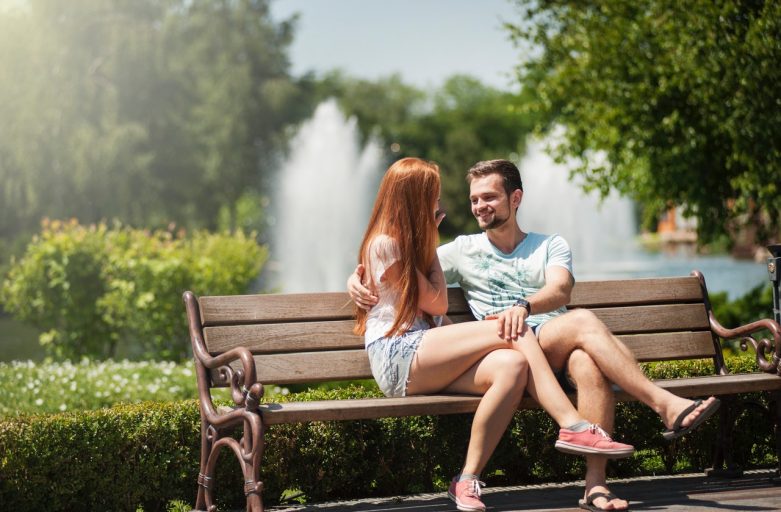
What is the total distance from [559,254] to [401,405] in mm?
1161

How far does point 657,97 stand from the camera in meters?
11.3

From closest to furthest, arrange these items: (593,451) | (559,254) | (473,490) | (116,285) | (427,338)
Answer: (593,451) → (473,490) → (427,338) → (559,254) → (116,285)

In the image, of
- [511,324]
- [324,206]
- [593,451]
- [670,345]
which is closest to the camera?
[593,451]

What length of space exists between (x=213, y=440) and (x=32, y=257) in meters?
8.15

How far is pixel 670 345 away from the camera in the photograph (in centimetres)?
561

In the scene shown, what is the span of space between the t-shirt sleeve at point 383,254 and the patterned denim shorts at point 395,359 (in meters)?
0.29

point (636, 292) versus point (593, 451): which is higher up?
point (636, 292)

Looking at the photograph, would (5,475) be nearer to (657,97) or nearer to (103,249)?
(103,249)

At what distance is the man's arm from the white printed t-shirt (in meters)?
0.08

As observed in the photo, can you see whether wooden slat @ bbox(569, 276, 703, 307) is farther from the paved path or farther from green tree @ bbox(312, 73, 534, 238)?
green tree @ bbox(312, 73, 534, 238)

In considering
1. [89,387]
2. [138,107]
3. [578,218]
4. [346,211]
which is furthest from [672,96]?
[578,218]

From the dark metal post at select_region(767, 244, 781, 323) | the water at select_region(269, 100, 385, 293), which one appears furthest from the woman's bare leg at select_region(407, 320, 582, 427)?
the water at select_region(269, 100, 385, 293)

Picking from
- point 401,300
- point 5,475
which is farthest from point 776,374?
point 5,475

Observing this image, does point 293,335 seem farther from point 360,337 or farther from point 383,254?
point 383,254
